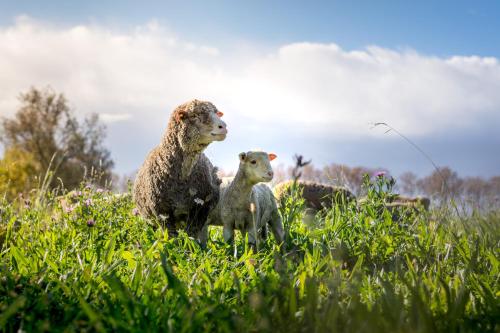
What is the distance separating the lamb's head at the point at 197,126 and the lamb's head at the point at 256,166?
38cm

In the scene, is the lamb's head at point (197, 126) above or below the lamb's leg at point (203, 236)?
above

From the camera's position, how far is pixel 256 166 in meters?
5.55

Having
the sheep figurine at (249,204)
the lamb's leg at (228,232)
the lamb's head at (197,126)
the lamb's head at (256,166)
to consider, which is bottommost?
the lamb's leg at (228,232)

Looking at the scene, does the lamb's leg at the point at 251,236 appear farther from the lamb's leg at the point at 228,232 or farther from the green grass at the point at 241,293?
the green grass at the point at 241,293

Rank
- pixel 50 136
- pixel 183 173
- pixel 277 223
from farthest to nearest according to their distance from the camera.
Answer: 1. pixel 50 136
2. pixel 277 223
3. pixel 183 173

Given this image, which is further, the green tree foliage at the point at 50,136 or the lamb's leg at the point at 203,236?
the green tree foliage at the point at 50,136

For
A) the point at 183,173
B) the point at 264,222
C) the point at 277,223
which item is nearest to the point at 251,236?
the point at 264,222

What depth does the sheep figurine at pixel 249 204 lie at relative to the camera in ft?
18.3

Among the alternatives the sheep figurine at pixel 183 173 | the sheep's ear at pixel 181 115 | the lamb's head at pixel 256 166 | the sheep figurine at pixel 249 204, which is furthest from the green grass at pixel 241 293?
the sheep's ear at pixel 181 115

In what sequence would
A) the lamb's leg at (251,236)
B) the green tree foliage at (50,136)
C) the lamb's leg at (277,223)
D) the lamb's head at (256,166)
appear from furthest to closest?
the green tree foliage at (50,136) → the lamb's leg at (277,223) → the lamb's leg at (251,236) → the lamb's head at (256,166)

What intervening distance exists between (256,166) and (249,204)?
0.53 metres

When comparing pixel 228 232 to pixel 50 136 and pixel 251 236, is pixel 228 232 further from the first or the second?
pixel 50 136

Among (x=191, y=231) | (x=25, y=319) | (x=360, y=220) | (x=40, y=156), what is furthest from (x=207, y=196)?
(x=40, y=156)

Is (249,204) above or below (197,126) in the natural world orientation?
below
